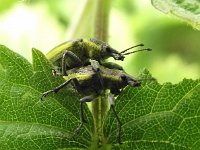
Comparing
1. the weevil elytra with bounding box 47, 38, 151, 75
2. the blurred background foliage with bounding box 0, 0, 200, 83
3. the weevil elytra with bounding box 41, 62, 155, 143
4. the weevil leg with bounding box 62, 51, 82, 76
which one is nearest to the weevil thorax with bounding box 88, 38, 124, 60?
the weevil elytra with bounding box 47, 38, 151, 75

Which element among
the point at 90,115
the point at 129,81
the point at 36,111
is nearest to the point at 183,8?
the point at 129,81

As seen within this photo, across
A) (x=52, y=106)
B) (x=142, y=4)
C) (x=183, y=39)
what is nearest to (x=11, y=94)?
(x=52, y=106)

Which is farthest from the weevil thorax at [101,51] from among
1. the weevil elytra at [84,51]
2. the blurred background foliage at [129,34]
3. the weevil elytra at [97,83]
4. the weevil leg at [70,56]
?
the blurred background foliage at [129,34]

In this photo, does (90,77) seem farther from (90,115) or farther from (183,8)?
(183,8)

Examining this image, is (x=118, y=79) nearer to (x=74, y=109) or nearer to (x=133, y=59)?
(x=74, y=109)

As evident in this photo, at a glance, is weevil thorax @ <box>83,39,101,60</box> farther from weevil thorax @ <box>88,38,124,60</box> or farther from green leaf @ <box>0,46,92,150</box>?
green leaf @ <box>0,46,92,150</box>
